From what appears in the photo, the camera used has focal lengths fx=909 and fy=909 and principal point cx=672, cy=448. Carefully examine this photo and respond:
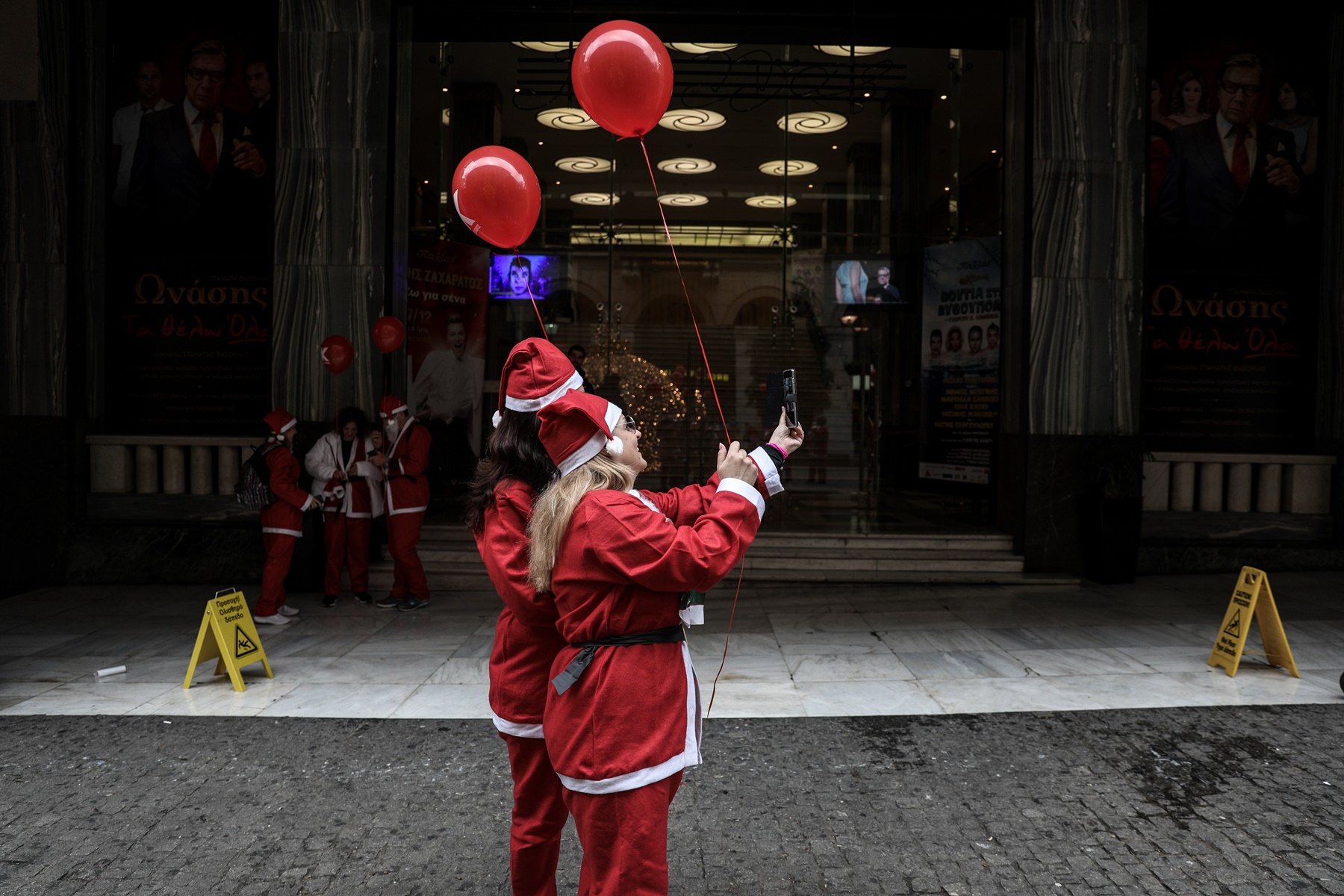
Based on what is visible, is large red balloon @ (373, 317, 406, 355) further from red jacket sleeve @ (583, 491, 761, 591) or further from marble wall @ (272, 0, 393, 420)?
red jacket sleeve @ (583, 491, 761, 591)

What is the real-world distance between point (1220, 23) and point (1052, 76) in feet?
8.66

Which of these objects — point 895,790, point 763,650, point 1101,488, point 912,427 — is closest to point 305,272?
point 763,650

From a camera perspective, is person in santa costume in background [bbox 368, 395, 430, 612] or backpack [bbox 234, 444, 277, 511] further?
person in santa costume in background [bbox 368, 395, 430, 612]

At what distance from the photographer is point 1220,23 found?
10664 millimetres

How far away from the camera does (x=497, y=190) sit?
4016 mm

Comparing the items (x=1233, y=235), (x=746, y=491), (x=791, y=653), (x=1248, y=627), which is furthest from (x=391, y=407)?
(x=1233, y=235)

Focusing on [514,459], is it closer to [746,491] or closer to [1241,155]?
[746,491]

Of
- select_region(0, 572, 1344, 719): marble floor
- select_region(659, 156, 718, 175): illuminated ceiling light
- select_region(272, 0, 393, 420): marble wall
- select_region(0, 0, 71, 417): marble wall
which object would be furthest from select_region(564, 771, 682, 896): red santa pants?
select_region(659, 156, 718, 175): illuminated ceiling light

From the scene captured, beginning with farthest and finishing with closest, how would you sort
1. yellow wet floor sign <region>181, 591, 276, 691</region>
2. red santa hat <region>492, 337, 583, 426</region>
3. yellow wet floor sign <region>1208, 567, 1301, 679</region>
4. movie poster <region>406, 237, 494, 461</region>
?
1. movie poster <region>406, 237, 494, 461</region>
2. yellow wet floor sign <region>1208, 567, 1301, 679</region>
3. yellow wet floor sign <region>181, 591, 276, 691</region>
4. red santa hat <region>492, 337, 583, 426</region>

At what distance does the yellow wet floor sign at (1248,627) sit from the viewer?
6160 millimetres

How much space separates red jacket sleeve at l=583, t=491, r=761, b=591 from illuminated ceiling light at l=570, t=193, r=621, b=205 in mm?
12839

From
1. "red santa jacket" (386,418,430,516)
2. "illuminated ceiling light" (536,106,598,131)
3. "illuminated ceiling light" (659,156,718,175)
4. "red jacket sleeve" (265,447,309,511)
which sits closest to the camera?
"red jacket sleeve" (265,447,309,511)

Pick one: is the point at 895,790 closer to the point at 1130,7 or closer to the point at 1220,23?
the point at 1130,7

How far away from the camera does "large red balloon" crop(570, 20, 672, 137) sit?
145 inches
